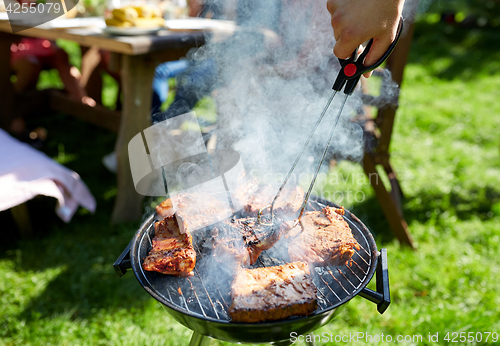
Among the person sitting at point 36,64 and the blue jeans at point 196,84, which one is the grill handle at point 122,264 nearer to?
the blue jeans at point 196,84

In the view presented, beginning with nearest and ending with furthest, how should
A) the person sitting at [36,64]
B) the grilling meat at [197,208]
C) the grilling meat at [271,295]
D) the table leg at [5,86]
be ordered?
the grilling meat at [271,295], the grilling meat at [197,208], the table leg at [5,86], the person sitting at [36,64]

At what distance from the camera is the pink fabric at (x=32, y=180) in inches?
97.3

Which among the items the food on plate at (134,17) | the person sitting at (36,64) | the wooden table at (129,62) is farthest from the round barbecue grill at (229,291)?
the person sitting at (36,64)

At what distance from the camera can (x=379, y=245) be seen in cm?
313

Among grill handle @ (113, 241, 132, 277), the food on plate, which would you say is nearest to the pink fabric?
the food on plate

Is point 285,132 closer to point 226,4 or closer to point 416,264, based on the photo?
point 416,264

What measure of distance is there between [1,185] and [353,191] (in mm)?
3182

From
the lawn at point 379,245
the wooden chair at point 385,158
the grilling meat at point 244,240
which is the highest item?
the grilling meat at point 244,240

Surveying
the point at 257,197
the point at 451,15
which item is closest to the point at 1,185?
the point at 257,197

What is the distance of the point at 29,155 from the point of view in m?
2.71

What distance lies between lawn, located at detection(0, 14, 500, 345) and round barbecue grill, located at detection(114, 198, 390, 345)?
95cm

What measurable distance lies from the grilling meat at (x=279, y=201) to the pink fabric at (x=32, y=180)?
1686 mm

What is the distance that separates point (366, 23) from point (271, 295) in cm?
109

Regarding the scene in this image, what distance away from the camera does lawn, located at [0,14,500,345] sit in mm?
2359
